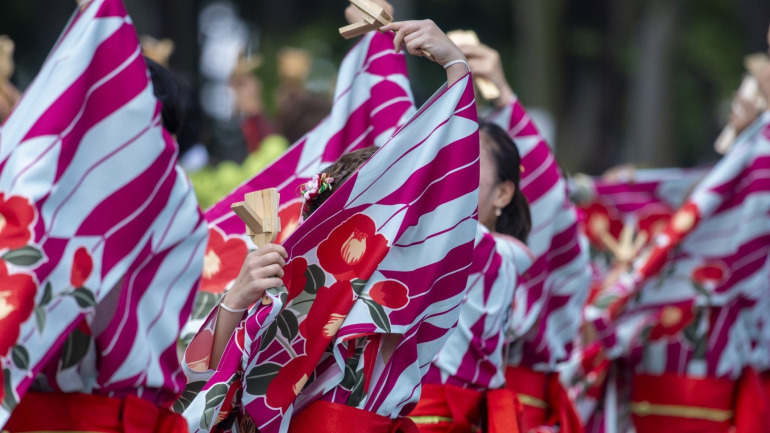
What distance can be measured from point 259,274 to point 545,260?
1.80m

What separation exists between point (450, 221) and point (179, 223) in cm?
76

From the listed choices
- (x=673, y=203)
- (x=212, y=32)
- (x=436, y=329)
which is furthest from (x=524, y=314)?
(x=212, y=32)

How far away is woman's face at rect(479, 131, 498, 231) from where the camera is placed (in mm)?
3471

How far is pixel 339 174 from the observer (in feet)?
9.32

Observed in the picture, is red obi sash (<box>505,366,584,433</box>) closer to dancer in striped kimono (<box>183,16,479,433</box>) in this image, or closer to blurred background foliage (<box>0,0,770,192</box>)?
dancer in striped kimono (<box>183,16,479,433</box>)

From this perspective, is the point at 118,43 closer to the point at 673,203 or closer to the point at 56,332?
the point at 56,332

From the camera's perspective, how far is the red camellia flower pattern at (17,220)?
9.09ft

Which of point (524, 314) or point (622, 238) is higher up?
point (524, 314)

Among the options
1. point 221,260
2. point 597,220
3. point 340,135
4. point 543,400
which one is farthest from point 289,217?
point 597,220

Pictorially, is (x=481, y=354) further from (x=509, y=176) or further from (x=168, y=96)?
(x=168, y=96)

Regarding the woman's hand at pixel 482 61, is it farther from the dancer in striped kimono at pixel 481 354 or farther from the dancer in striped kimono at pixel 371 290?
the dancer in striped kimono at pixel 371 290

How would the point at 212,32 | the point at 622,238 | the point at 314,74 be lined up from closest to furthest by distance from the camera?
1. the point at 622,238
2. the point at 314,74
3. the point at 212,32

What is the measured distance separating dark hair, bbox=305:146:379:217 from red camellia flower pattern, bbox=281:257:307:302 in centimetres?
17

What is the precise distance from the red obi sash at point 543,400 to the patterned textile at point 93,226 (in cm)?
147
